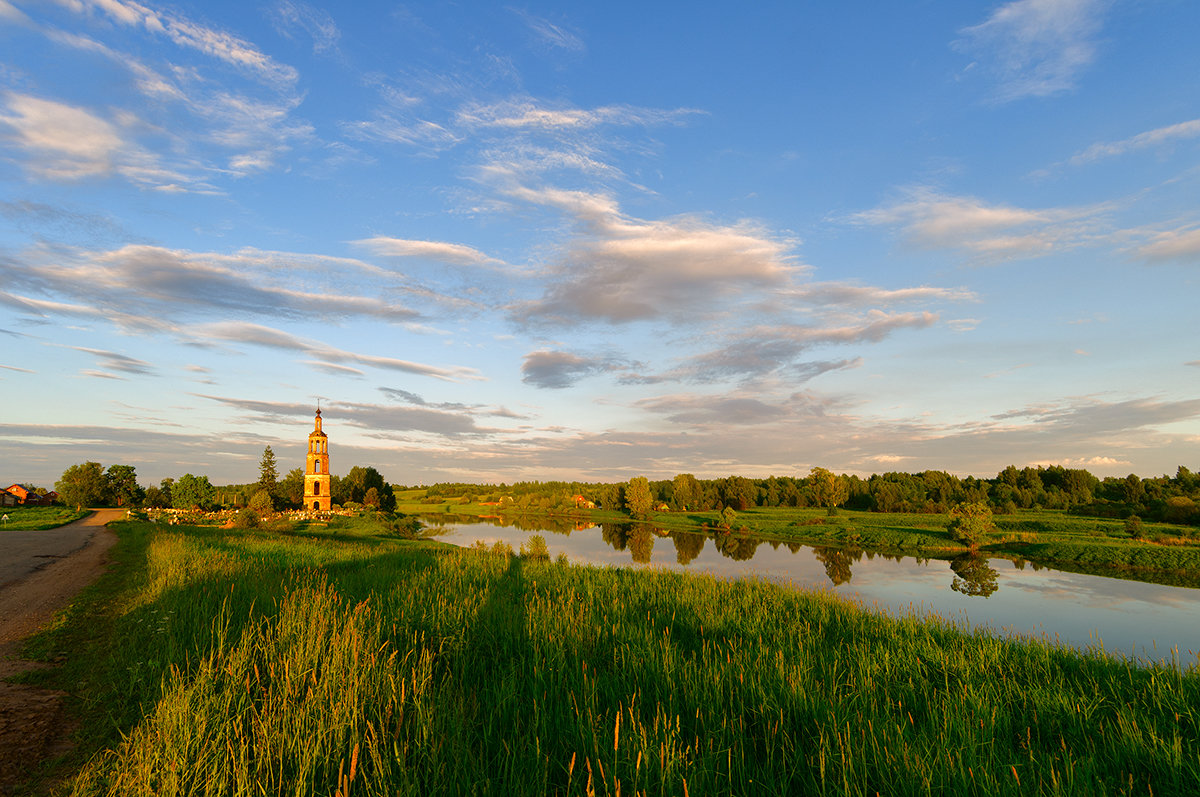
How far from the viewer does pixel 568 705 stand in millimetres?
6211

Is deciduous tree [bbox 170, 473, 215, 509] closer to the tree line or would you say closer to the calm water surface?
the tree line

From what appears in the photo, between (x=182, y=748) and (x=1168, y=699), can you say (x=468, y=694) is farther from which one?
(x=1168, y=699)

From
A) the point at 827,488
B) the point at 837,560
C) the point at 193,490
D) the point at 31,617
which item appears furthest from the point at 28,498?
the point at 827,488

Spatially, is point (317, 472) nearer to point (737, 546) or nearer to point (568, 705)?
point (737, 546)

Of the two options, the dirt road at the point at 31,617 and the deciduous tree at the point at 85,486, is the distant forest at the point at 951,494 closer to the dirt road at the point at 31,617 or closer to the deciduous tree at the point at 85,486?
the deciduous tree at the point at 85,486

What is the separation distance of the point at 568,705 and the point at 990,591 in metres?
36.8

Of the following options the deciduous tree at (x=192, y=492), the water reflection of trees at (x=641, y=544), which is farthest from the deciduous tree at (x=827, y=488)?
the deciduous tree at (x=192, y=492)

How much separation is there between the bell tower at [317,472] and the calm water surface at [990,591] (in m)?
37.7

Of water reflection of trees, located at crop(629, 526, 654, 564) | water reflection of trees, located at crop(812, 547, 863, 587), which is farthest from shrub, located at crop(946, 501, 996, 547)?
water reflection of trees, located at crop(629, 526, 654, 564)

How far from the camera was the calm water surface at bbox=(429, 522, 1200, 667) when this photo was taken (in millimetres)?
20812

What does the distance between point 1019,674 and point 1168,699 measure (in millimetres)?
1987

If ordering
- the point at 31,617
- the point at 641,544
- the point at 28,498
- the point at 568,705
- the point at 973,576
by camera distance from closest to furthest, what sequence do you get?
the point at 568,705
the point at 31,617
the point at 973,576
the point at 641,544
the point at 28,498

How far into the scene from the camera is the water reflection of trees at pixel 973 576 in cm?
3278

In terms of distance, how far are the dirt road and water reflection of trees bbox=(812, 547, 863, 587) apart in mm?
36524
